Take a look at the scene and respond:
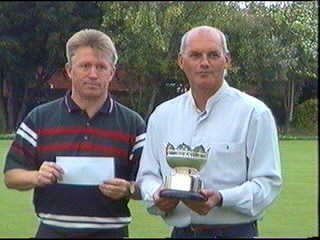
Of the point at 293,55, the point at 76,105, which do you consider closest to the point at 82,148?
the point at 76,105

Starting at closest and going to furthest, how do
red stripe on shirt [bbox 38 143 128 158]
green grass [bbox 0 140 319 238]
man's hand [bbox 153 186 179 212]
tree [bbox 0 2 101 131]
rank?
1. man's hand [bbox 153 186 179 212]
2. red stripe on shirt [bbox 38 143 128 158]
3. tree [bbox 0 2 101 131]
4. green grass [bbox 0 140 319 238]

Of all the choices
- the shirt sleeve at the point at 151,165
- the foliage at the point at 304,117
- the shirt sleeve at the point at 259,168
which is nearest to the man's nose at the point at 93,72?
the shirt sleeve at the point at 151,165

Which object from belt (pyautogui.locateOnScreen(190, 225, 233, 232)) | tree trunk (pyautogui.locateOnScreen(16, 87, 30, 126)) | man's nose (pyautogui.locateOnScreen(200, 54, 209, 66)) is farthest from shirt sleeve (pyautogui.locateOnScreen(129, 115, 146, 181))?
tree trunk (pyautogui.locateOnScreen(16, 87, 30, 126))

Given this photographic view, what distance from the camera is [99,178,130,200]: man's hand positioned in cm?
316

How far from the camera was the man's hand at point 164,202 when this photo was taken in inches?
118

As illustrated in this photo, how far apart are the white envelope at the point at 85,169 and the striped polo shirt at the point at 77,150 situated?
24mm

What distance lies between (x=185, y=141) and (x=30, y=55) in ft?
9.89

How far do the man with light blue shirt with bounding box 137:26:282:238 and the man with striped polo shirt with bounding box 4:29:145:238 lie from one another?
15cm

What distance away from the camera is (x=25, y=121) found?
3.32 m

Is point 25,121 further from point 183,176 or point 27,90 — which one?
point 27,90

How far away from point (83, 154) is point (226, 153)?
22.7 inches

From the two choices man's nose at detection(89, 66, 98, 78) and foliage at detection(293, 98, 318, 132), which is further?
foliage at detection(293, 98, 318, 132)

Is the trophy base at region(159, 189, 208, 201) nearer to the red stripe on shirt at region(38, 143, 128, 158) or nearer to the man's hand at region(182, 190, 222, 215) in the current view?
the man's hand at region(182, 190, 222, 215)

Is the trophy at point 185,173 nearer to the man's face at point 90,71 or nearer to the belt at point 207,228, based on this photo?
the belt at point 207,228
